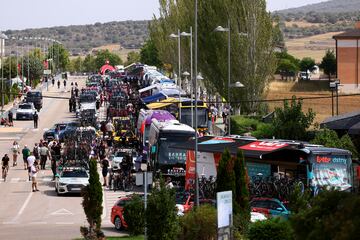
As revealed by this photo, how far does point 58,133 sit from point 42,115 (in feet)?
76.3

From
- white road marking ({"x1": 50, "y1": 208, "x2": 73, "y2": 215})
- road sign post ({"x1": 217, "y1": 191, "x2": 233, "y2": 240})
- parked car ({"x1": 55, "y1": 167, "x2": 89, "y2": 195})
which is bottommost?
white road marking ({"x1": 50, "y1": 208, "x2": 73, "y2": 215})

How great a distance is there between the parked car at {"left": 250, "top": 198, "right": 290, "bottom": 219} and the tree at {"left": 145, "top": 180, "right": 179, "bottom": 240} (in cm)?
538

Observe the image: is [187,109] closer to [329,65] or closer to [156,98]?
[156,98]

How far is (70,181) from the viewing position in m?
43.8

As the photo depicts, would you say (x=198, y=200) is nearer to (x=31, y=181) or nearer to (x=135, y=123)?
(x=31, y=181)

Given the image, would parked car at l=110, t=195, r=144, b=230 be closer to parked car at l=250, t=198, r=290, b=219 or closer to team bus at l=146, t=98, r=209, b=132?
parked car at l=250, t=198, r=290, b=219

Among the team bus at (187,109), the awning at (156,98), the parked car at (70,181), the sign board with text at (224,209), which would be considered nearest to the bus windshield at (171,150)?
the parked car at (70,181)

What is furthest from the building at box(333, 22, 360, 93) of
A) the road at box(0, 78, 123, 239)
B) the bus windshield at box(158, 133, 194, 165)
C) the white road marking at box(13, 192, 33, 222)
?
the white road marking at box(13, 192, 33, 222)

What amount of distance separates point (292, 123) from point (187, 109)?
11.7 meters

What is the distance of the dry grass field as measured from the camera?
90.1m

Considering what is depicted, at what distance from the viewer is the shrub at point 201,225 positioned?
26766 mm

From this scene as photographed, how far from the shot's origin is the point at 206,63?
77812 millimetres

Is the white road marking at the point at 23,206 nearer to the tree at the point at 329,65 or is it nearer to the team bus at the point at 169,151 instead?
the team bus at the point at 169,151

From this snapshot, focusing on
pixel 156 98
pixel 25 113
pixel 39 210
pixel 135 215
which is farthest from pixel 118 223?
pixel 25 113
